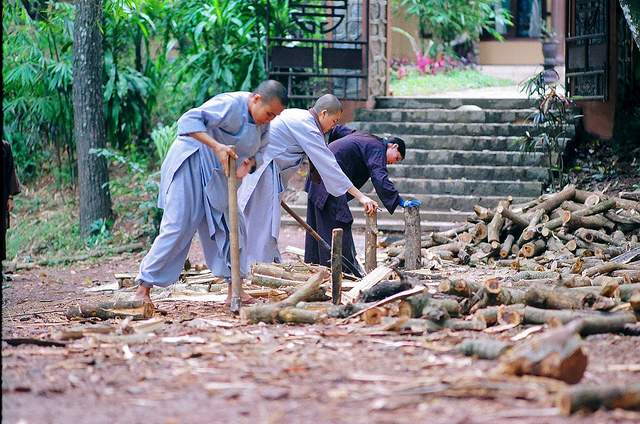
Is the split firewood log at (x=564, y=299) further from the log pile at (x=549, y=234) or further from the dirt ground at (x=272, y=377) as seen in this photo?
the log pile at (x=549, y=234)

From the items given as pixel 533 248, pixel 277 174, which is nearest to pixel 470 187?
pixel 533 248

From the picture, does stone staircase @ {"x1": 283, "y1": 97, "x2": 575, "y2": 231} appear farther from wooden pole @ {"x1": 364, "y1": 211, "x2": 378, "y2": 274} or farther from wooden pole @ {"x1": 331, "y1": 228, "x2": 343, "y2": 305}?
wooden pole @ {"x1": 331, "y1": 228, "x2": 343, "y2": 305}

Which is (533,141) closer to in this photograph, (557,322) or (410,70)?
(557,322)

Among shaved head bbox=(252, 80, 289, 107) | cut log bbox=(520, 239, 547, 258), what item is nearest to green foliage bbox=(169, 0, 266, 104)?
cut log bbox=(520, 239, 547, 258)

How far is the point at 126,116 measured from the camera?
1155 cm

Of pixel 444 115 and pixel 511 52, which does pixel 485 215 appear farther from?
pixel 511 52

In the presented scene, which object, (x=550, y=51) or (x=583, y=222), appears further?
(x=550, y=51)

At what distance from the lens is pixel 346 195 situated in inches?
226

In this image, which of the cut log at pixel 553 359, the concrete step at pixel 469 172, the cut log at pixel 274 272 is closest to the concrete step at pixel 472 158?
the concrete step at pixel 469 172

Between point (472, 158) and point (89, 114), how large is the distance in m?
5.55

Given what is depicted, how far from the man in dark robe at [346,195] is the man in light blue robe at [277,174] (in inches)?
11.1

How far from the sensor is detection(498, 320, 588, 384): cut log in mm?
2471

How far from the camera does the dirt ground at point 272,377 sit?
7.49ft

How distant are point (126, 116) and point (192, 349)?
9.13m
